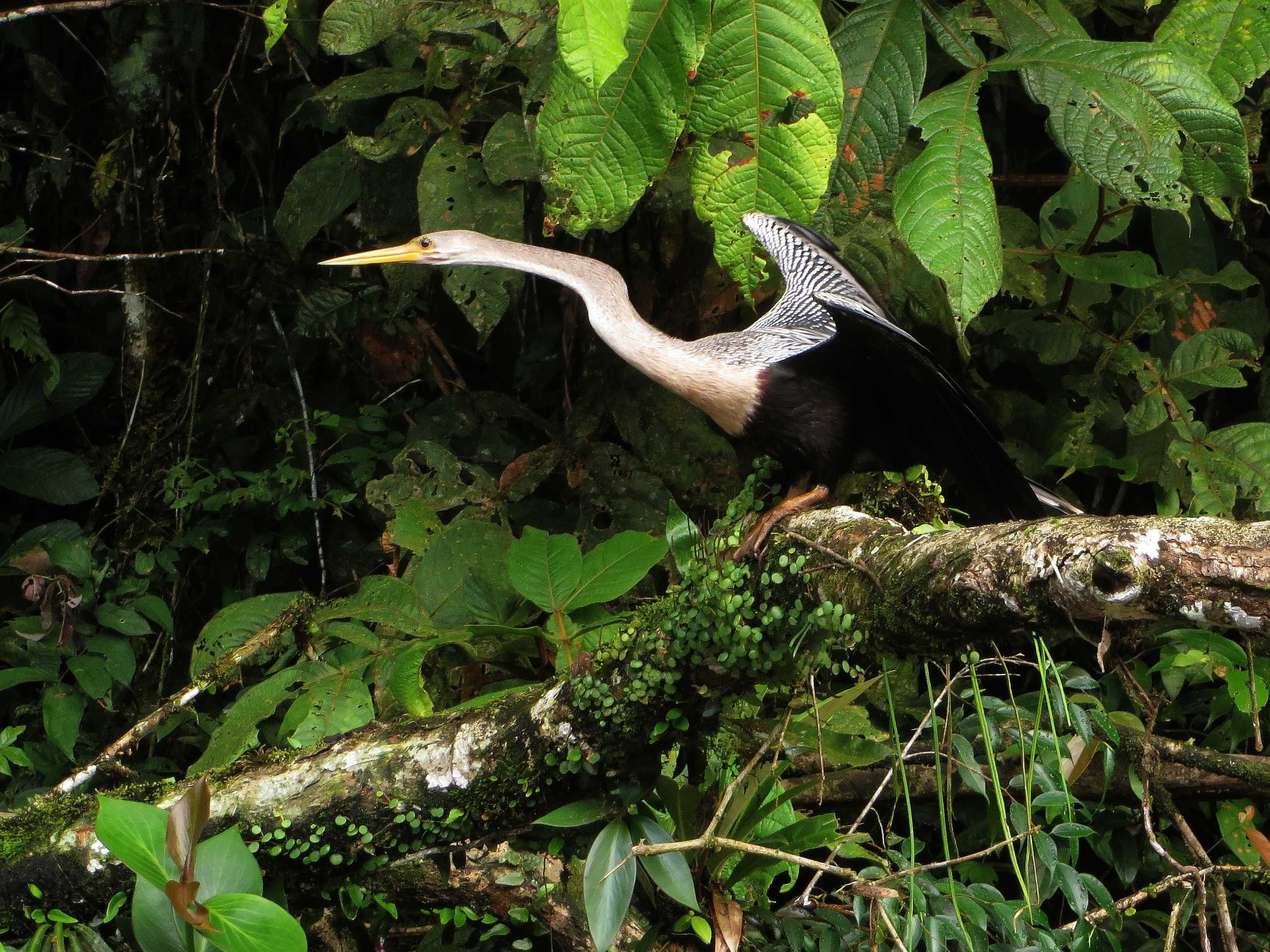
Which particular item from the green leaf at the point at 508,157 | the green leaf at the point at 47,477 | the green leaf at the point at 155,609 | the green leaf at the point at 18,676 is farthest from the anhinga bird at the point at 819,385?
the green leaf at the point at 47,477

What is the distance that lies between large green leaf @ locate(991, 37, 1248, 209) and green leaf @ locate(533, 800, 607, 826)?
A: 3.41ft

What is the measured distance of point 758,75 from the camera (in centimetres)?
111

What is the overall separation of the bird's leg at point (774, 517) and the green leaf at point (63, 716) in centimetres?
156

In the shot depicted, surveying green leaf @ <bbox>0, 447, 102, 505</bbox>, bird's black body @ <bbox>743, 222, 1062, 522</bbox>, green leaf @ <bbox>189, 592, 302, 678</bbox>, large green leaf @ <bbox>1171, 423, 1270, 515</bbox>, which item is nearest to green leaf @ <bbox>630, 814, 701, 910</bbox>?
bird's black body @ <bbox>743, 222, 1062, 522</bbox>

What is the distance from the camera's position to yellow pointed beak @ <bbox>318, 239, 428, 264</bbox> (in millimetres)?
1977

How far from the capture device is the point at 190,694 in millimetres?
1803

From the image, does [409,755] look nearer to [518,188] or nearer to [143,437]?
[518,188]

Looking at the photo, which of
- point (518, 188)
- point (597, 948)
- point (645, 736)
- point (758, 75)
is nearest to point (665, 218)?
point (518, 188)

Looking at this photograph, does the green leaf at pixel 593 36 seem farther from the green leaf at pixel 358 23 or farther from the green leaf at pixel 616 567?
the green leaf at pixel 358 23

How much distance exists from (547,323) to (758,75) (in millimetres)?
1698

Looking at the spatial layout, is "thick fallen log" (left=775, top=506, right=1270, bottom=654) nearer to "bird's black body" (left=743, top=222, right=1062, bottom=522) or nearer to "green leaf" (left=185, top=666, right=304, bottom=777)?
"bird's black body" (left=743, top=222, right=1062, bottom=522)

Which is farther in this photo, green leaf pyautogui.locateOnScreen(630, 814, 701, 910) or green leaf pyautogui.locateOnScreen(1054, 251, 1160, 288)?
green leaf pyautogui.locateOnScreen(1054, 251, 1160, 288)

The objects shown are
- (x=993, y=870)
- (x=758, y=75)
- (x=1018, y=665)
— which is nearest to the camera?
(x=758, y=75)

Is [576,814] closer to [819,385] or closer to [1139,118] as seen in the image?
[819,385]
